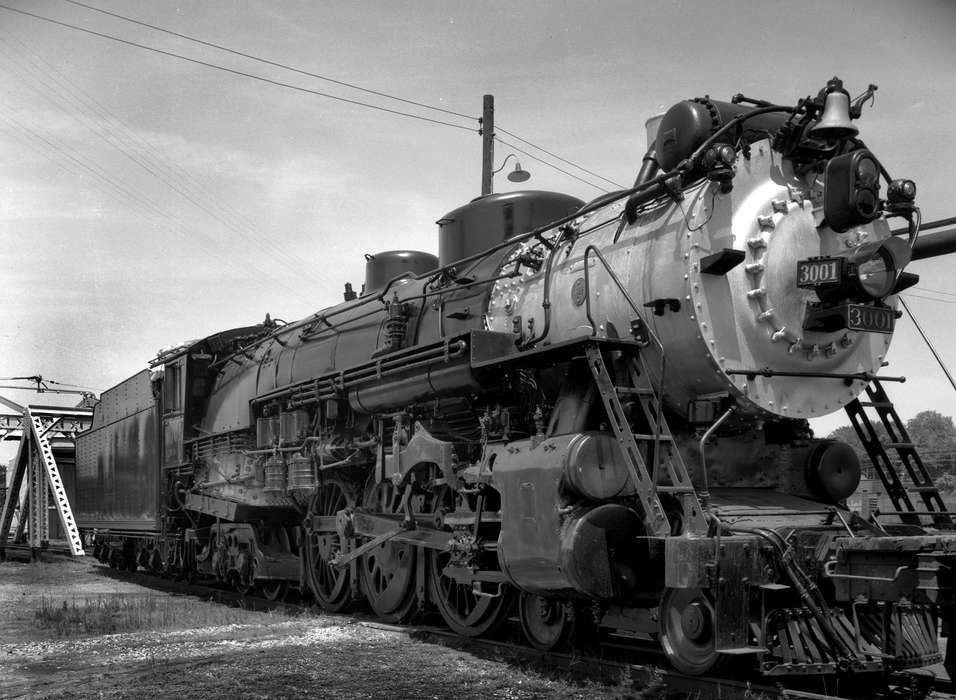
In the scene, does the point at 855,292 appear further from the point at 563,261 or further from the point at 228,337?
the point at 228,337

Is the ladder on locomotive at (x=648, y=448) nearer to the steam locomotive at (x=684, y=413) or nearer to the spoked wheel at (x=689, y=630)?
the steam locomotive at (x=684, y=413)

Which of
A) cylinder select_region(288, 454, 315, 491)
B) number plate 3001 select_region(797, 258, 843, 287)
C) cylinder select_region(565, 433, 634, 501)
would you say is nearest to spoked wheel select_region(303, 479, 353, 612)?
cylinder select_region(288, 454, 315, 491)

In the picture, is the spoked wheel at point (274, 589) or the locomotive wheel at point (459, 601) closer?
the locomotive wheel at point (459, 601)

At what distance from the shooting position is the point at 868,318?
6.25 m

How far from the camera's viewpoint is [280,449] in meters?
11.6

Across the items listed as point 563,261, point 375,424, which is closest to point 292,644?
point 375,424

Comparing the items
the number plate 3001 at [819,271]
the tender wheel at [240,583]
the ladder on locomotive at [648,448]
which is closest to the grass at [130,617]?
the tender wheel at [240,583]

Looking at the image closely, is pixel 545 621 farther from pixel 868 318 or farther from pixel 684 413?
pixel 868 318

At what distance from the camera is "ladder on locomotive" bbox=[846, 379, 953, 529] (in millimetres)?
6895

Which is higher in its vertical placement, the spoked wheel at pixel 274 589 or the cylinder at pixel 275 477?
the cylinder at pixel 275 477

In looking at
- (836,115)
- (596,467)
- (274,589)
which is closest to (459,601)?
(596,467)

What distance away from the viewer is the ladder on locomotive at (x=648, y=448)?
6.15 m

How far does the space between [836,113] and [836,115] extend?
0.6 inches

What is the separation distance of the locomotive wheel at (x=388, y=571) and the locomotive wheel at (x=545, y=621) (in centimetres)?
183
